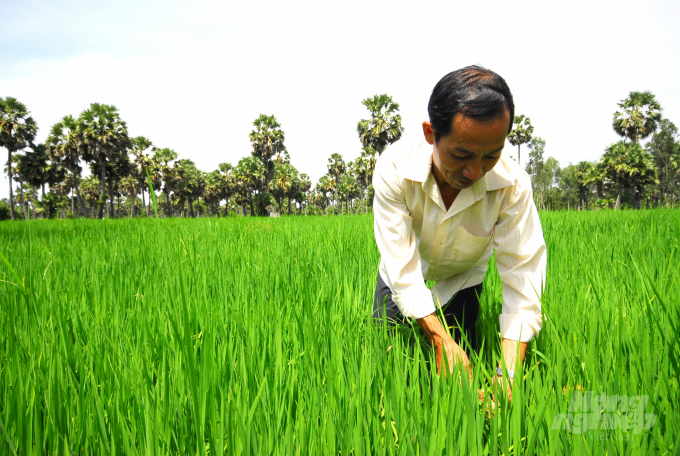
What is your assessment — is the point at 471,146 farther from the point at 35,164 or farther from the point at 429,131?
→ the point at 35,164

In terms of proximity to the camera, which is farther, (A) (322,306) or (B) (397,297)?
(A) (322,306)

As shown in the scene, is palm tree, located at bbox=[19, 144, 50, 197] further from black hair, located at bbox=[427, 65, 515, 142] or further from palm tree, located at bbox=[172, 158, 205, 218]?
black hair, located at bbox=[427, 65, 515, 142]

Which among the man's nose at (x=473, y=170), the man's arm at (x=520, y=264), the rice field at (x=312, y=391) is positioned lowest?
the rice field at (x=312, y=391)

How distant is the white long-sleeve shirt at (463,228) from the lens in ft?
4.28

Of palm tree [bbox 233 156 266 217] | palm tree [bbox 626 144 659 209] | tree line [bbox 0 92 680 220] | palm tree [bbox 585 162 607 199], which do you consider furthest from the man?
palm tree [bbox 585 162 607 199]

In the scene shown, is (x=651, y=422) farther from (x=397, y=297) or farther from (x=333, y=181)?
(x=333, y=181)

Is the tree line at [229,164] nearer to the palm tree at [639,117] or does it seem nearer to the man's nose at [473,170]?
the palm tree at [639,117]

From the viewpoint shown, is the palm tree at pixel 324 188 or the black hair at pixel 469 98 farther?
the palm tree at pixel 324 188

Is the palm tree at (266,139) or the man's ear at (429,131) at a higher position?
the palm tree at (266,139)

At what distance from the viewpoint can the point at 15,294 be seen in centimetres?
192

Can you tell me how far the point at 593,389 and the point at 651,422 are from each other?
0.16 m

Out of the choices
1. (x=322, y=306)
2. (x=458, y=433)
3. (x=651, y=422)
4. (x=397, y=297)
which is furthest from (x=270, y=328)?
(x=651, y=422)

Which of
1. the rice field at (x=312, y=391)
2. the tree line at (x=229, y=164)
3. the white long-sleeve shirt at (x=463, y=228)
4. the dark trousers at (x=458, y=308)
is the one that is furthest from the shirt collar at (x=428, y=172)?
the tree line at (x=229, y=164)

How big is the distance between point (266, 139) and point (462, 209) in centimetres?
3813
